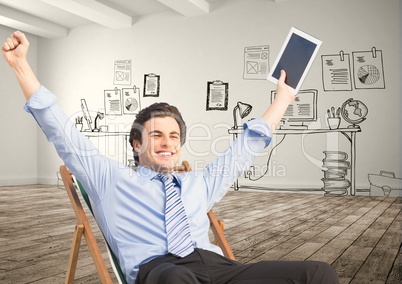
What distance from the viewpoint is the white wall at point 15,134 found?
920 cm

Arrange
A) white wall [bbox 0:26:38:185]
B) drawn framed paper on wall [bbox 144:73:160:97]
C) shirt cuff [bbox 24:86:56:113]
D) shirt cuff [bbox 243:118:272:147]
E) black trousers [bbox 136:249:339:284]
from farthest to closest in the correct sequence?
white wall [bbox 0:26:38:185], drawn framed paper on wall [bbox 144:73:160:97], shirt cuff [bbox 243:118:272:147], shirt cuff [bbox 24:86:56:113], black trousers [bbox 136:249:339:284]

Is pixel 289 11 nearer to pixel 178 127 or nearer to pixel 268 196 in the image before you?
pixel 268 196

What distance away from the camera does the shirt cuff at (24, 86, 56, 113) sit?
4.50ft

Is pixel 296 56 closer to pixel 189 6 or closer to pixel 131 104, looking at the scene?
pixel 189 6

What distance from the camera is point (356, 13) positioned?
734 cm

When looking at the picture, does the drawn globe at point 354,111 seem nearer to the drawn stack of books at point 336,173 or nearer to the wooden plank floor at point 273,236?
the drawn stack of books at point 336,173

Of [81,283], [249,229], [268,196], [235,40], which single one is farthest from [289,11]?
[81,283]

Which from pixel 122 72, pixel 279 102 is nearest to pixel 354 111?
pixel 122 72

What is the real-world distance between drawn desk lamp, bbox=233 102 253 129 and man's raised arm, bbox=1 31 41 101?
22.1 ft

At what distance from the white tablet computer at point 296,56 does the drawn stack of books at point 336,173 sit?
6039 millimetres

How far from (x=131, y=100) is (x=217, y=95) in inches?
75.6

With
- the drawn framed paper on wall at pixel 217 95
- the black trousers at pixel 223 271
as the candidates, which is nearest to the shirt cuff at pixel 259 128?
the black trousers at pixel 223 271

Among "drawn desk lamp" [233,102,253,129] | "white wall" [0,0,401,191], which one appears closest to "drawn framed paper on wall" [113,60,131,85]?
"white wall" [0,0,401,191]

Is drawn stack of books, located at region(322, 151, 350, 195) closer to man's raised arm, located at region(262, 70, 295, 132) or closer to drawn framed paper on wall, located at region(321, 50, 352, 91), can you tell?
drawn framed paper on wall, located at region(321, 50, 352, 91)
